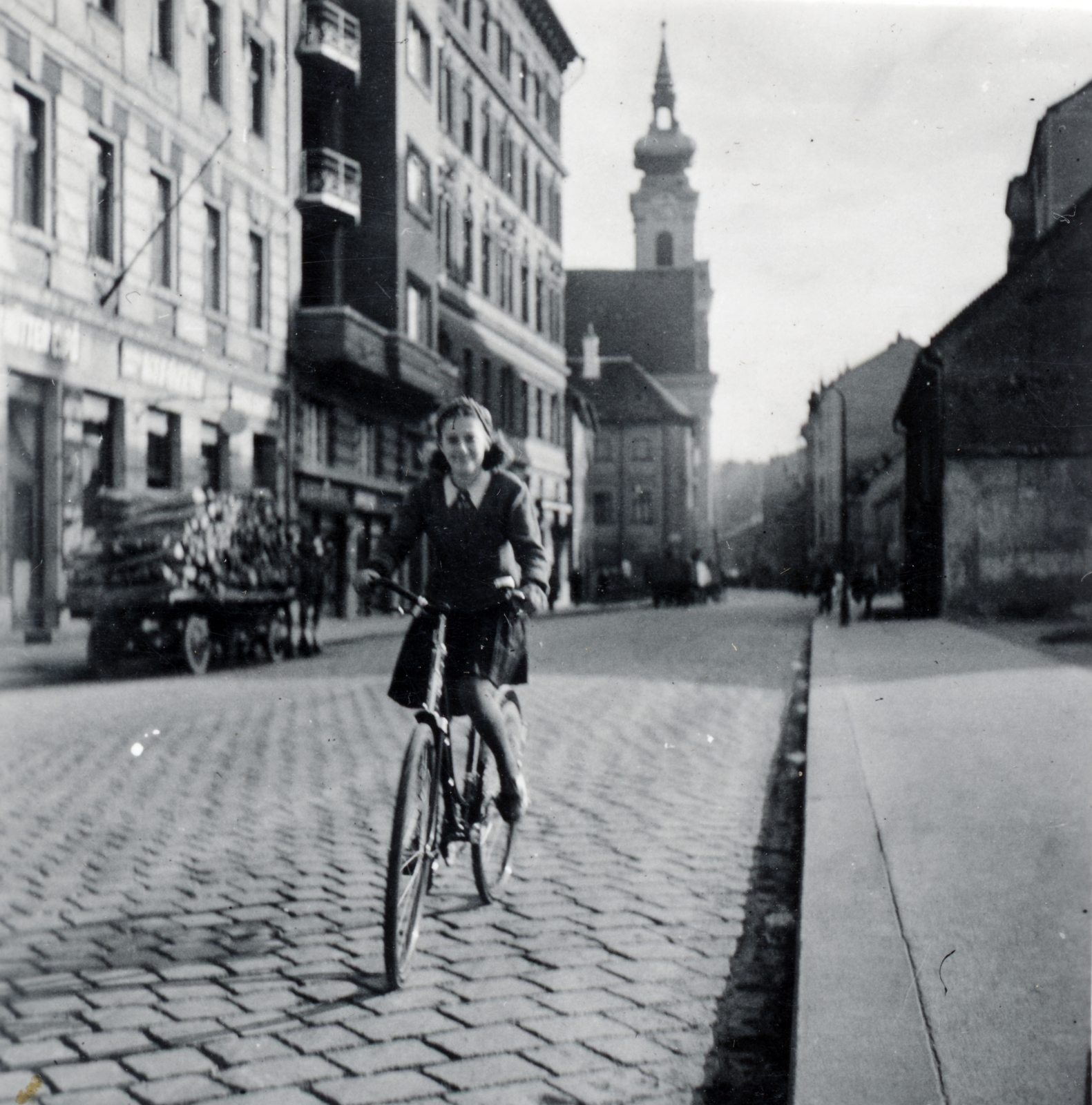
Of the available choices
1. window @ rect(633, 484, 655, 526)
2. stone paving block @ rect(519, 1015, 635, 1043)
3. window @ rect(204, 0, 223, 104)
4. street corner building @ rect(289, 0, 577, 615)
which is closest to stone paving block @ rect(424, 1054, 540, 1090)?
stone paving block @ rect(519, 1015, 635, 1043)

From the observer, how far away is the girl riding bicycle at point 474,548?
441 cm

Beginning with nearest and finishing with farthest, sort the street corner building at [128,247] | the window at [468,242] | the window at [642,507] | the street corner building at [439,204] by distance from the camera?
the street corner building at [439,204] < the street corner building at [128,247] < the window at [468,242] < the window at [642,507]

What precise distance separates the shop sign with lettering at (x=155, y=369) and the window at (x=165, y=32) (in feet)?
4.54

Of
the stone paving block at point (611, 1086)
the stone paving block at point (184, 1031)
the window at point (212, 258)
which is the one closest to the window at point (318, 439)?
the window at point (212, 258)

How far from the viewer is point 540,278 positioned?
6.43 metres

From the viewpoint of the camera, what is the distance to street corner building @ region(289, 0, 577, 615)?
5.39m

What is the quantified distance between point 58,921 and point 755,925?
2.35 metres

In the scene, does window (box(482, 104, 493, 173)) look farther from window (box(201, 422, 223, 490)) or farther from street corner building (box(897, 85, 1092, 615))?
window (box(201, 422, 223, 490))

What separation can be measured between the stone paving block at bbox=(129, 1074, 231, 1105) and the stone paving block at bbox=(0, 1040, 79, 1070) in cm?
29

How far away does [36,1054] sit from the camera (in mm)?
3277

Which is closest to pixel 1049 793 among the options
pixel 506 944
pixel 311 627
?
pixel 506 944

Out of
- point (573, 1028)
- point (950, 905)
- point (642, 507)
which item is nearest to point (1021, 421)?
point (950, 905)

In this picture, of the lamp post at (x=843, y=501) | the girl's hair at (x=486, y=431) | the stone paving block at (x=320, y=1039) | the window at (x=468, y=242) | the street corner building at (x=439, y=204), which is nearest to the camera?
the stone paving block at (x=320, y=1039)

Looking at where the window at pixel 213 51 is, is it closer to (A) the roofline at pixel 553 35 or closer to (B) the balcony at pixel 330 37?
(B) the balcony at pixel 330 37
